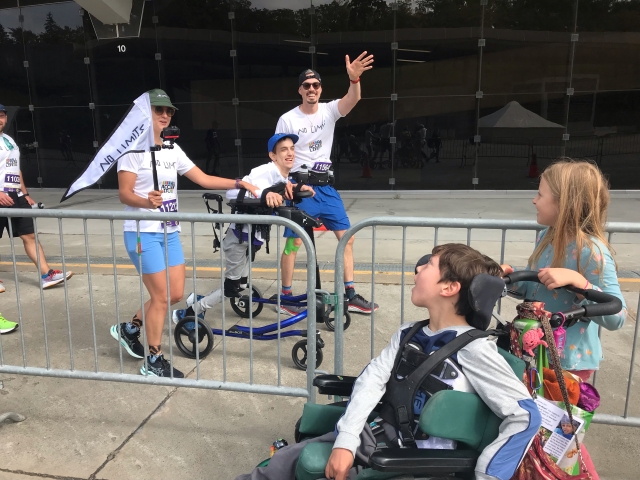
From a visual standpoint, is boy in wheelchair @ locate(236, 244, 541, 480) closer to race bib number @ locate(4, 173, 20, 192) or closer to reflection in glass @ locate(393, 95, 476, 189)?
race bib number @ locate(4, 173, 20, 192)

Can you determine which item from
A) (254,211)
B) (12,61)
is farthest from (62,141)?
(254,211)

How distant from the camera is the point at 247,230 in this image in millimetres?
4117

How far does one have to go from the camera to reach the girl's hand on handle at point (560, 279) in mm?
2025

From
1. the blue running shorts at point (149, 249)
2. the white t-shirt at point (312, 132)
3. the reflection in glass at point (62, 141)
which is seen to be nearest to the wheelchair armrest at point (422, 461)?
the blue running shorts at point (149, 249)

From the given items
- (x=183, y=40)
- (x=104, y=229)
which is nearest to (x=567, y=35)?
(x=183, y=40)

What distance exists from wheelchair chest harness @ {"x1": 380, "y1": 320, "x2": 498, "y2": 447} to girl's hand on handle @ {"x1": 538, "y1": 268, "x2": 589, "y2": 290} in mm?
294

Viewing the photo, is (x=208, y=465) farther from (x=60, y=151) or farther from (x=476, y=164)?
(x=60, y=151)

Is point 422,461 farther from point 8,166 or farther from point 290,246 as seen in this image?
point 8,166

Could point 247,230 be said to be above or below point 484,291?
below

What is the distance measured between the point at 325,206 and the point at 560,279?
119 inches

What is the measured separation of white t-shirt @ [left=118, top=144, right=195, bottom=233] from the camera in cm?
361

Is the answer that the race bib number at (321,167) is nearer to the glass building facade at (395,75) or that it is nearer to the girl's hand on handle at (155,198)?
the girl's hand on handle at (155,198)

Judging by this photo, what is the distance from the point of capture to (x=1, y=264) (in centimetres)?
703

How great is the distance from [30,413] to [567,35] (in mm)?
11581
